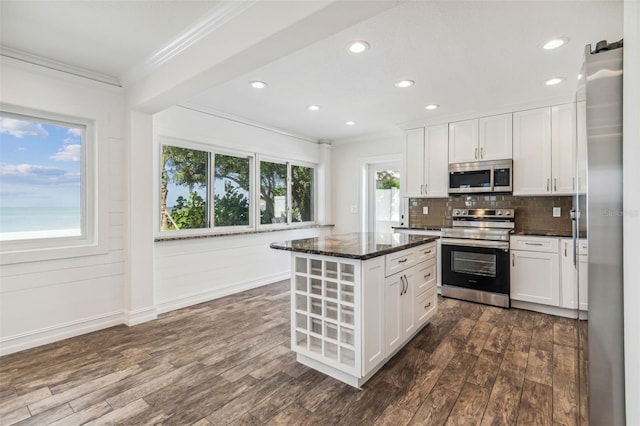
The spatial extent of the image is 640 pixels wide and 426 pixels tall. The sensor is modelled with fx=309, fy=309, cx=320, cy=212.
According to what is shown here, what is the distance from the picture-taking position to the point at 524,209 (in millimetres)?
4098

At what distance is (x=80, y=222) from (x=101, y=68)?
1.51 meters

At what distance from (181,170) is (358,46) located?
8.68 ft

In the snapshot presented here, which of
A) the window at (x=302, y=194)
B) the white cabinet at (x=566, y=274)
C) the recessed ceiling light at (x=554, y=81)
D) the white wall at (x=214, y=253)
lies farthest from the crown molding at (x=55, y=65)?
the white cabinet at (x=566, y=274)

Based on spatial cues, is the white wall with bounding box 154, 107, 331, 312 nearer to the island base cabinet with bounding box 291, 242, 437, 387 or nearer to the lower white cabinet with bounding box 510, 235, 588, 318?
the island base cabinet with bounding box 291, 242, 437, 387

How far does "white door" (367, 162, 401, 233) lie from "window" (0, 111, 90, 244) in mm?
4317

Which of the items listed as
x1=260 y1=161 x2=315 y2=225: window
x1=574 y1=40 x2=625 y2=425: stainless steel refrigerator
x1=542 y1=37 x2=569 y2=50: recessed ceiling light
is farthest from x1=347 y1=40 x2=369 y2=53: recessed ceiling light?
x1=260 y1=161 x2=315 y2=225: window

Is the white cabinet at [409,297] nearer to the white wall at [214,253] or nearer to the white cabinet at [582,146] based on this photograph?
the white cabinet at [582,146]

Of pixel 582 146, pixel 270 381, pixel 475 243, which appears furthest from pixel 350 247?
pixel 475 243

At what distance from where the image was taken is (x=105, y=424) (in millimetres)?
1773

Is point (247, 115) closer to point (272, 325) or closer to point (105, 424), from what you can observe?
point (272, 325)

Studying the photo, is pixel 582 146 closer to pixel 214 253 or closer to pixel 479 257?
pixel 479 257

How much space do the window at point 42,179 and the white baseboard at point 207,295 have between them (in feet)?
3.83

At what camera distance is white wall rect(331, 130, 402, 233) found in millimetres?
5594

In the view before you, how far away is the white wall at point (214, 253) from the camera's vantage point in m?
3.68
